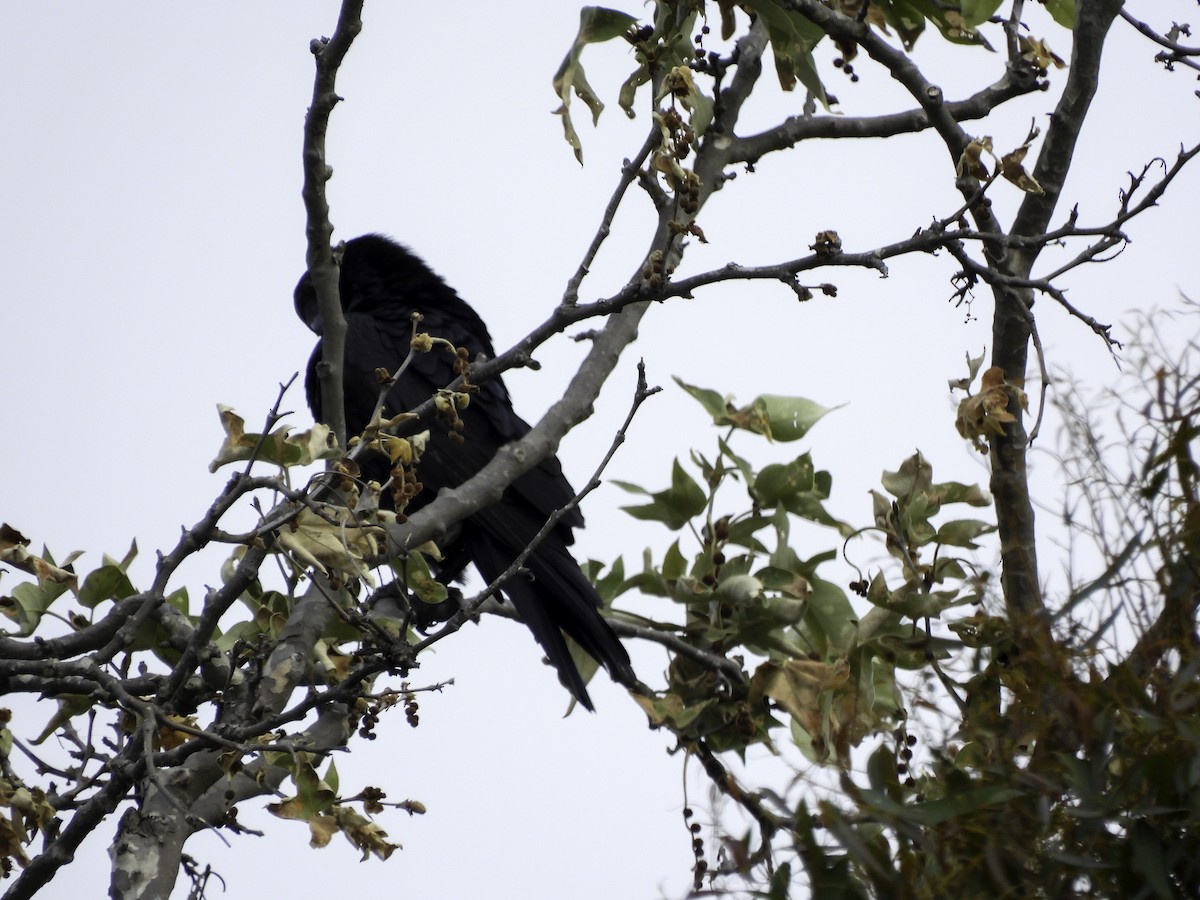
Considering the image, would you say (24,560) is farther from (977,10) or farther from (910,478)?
(977,10)

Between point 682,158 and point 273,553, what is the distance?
1129 mm

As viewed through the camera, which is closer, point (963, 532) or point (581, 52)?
point (963, 532)

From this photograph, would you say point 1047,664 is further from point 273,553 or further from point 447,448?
point 447,448

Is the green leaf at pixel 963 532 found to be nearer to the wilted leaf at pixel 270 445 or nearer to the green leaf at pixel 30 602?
the wilted leaf at pixel 270 445

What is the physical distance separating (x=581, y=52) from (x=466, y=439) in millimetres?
1781

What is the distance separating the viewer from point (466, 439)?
462 cm

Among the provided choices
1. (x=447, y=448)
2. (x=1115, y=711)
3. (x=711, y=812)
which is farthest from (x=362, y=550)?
(x=447, y=448)

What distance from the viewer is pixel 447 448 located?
459cm

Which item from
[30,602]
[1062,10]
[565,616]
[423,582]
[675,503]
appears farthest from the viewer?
[565,616]

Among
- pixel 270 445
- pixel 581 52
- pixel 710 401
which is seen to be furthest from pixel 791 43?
pixel 270 445

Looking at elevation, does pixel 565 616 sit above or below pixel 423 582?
above

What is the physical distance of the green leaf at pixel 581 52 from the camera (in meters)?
3.11

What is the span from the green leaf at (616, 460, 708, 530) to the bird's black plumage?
433 millimetres

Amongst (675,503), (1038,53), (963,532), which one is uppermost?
(1038,53)
